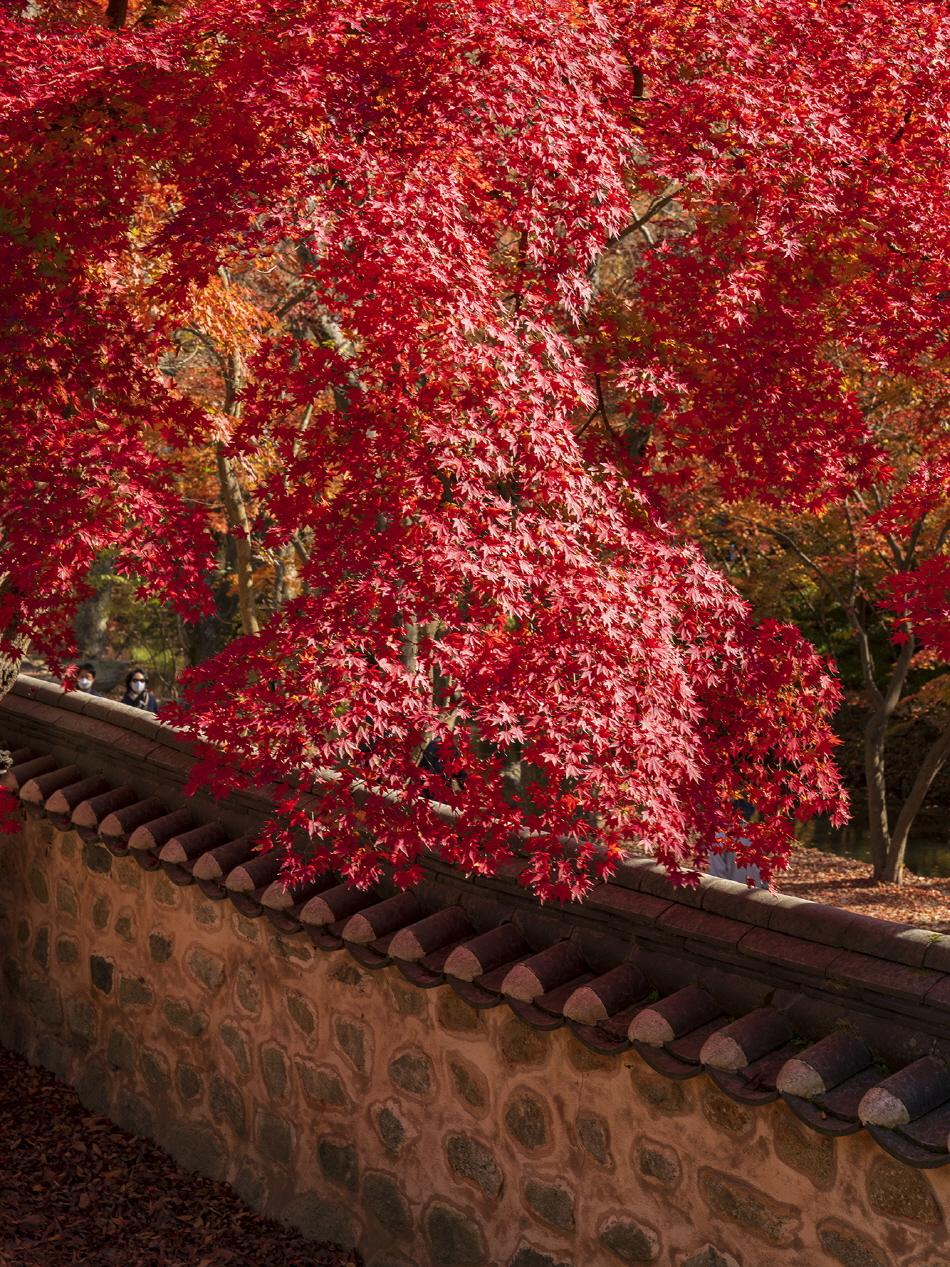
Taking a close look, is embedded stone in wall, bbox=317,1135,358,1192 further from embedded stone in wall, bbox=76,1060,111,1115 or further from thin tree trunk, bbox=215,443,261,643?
thin tree trunk, bbox=215,443,261,643

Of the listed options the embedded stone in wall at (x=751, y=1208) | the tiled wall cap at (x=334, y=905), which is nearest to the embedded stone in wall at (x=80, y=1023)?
the tiled wall cap at (x=334, y=905)

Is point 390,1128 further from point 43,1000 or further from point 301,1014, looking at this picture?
point 43,1000

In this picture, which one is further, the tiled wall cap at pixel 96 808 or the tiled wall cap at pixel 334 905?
the tiled wall cap at pixel 96 808

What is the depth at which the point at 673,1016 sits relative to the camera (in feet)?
14.9

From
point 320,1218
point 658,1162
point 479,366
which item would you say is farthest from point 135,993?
→ point 479,366

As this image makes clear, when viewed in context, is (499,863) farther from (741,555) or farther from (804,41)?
(741,555)

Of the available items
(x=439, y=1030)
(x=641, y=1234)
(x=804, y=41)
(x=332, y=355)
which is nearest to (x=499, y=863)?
(x=439, y=1030)

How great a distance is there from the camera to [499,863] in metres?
5.43

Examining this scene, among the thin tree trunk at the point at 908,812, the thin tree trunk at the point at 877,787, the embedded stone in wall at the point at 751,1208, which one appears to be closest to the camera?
the embedded stone in wall at the point at 751,1208

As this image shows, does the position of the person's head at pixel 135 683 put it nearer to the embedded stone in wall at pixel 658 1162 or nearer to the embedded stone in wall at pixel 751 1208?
the embedded stone in wall at pixel 658 1162

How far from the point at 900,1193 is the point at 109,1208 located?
395 cm

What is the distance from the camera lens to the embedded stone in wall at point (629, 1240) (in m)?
4.74

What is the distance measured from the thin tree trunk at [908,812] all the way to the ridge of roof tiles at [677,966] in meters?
10.2

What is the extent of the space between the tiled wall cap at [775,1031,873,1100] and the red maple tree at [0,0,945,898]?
0.95 metres
